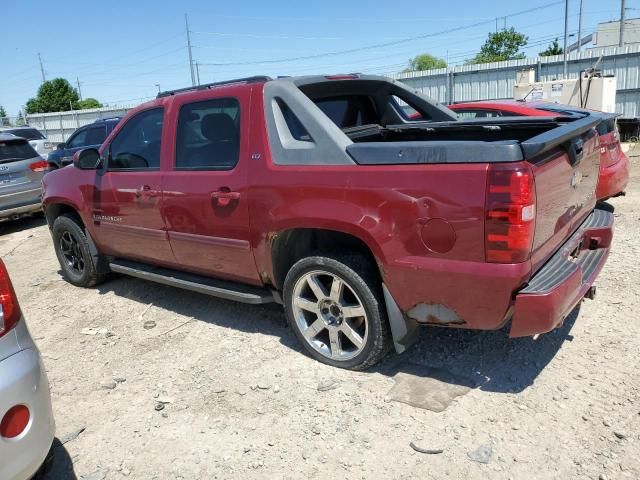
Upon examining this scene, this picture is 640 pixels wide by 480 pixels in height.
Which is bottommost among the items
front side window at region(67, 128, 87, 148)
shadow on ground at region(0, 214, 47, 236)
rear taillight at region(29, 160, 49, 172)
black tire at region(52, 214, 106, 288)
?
shadow on ground at region(0, 214, 47, 236)

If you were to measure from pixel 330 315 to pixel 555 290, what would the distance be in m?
1.42

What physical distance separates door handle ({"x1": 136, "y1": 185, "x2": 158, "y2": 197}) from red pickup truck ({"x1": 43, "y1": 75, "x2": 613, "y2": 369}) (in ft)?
0.05

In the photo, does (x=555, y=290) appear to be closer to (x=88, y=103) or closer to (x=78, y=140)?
(x=78, y=140)

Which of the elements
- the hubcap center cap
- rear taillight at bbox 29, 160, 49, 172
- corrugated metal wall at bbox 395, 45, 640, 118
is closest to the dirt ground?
the hubcap center cap

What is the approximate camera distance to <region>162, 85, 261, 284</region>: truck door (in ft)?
12.3

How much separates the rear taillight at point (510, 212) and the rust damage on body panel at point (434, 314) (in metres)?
0.46

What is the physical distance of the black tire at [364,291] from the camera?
3293 mm

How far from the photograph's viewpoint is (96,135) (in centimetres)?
1356

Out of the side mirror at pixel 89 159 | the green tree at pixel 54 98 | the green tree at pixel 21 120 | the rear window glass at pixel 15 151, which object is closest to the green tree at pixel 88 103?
the green tree at pixel 54 98

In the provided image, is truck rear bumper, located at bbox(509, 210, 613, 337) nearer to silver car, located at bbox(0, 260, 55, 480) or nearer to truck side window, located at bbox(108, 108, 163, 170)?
silver car, located at bbox(0, 260, 55, 480)

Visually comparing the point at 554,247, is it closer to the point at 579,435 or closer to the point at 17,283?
the point at 579,435

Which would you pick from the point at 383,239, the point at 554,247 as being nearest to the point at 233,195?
the point at 383,239

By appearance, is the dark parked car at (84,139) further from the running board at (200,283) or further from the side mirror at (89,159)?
the running board at (200,283)

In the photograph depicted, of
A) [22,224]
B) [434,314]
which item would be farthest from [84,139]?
[434,314]
